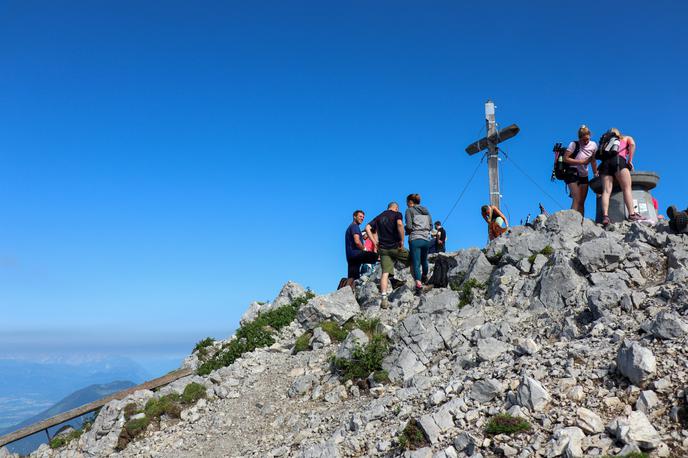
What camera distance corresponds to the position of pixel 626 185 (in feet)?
48.2

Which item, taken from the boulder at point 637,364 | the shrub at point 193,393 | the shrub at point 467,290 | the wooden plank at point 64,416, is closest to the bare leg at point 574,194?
the shrub at point 467,290

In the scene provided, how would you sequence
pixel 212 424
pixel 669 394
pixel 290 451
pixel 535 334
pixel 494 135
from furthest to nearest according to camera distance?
pixel 494 135 < pixel 212 424 < pixel 535 334 < pixel 290 451 < pixel 669 394

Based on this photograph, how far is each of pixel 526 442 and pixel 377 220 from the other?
9.04 meters

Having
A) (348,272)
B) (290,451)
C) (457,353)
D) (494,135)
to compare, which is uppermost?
(494,135)

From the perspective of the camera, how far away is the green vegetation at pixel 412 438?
26.1 feet

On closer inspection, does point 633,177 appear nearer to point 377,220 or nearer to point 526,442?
point 377,220

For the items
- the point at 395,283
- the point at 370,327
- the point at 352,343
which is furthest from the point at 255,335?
the point at 352,343

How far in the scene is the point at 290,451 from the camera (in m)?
9.55

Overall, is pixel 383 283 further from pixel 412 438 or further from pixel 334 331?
pixel 412 438

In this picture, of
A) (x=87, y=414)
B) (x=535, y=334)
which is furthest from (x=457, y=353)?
(x=87, y=414)

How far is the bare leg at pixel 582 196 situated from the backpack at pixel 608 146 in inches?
45.4

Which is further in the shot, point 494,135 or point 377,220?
point 494,135

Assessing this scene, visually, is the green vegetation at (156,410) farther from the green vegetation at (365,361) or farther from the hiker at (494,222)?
the hiker at (494,222)

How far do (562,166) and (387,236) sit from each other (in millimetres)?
6068
